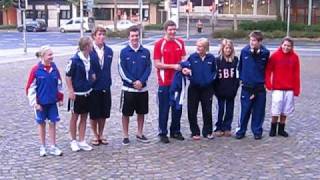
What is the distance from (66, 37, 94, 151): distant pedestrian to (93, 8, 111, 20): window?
7002 cm

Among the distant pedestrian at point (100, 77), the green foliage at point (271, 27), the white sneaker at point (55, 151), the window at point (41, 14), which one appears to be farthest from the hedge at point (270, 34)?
the white sneaker at point (55, 151)

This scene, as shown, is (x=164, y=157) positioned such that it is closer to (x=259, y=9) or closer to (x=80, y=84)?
(x=80, y=84)

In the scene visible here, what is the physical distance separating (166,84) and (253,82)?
4.67 feet

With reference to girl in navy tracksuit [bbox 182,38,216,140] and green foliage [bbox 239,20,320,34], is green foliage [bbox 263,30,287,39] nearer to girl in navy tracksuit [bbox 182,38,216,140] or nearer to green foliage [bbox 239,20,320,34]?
green foliage [bbox 239,20,320,34]

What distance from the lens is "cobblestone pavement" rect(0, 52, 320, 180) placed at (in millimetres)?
7609

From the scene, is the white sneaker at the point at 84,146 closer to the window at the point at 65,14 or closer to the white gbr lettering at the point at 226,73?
the white gbr lettering at the point at 226,73

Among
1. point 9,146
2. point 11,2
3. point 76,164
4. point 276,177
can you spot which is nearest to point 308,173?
point 276,177

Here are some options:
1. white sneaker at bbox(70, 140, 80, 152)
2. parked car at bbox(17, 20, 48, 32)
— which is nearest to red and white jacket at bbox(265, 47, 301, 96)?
white sneaker at bbox(70, 140, 80, 152)

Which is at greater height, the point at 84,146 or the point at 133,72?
the point at 133,72

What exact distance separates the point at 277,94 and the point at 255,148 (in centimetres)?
127

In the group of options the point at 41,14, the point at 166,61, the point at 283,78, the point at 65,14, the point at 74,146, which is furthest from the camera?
the point at 41,14

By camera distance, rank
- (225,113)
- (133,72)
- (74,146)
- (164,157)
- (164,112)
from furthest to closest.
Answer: (225,113) → (164,112) → (133,72) → (74,146) → (164,157)

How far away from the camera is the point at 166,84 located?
30.8 feet

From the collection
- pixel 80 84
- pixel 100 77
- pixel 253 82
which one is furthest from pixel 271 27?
pixel 80 84
